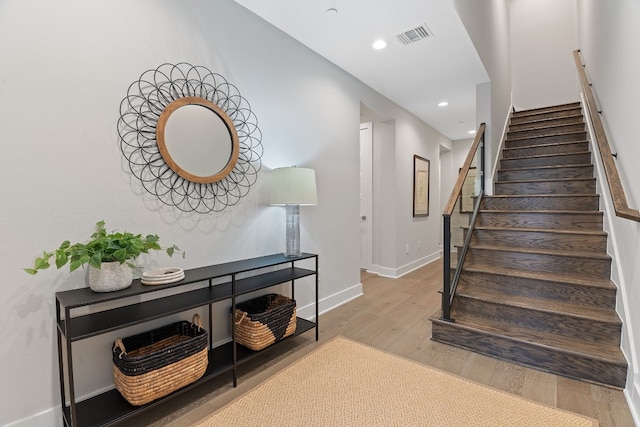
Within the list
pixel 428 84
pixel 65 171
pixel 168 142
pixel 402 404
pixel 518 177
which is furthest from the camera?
pixel 518 177

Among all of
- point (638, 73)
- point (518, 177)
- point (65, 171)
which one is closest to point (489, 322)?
point (638, 73)

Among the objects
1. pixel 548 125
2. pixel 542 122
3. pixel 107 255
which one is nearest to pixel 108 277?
pixel 107 255

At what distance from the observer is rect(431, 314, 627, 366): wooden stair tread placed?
1.94m

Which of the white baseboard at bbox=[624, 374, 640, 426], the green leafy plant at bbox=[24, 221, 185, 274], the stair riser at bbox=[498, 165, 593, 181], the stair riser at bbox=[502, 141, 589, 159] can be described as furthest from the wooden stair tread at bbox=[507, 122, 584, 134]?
the green leafy plant at bbox=[24, 221, 185, 274]

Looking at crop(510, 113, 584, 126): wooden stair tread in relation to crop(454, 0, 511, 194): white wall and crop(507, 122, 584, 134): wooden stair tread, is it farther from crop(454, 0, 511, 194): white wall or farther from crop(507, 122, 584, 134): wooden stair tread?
crop(454, 0, 511, 194): white wall

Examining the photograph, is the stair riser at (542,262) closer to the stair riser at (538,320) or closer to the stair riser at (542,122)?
the stair riser at (538,320)

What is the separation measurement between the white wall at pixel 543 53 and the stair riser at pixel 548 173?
2.83m

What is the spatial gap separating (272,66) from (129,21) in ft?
3.50

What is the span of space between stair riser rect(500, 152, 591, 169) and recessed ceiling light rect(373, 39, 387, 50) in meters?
2.62

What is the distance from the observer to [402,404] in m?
1.72

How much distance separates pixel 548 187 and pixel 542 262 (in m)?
1.28

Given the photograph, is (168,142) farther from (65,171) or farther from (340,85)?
(340,85)

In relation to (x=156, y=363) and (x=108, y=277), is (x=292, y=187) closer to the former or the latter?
(x=108, y=277)

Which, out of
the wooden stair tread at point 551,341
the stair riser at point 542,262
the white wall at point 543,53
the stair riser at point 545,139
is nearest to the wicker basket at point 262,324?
the wooden stair tread at point 551,341
